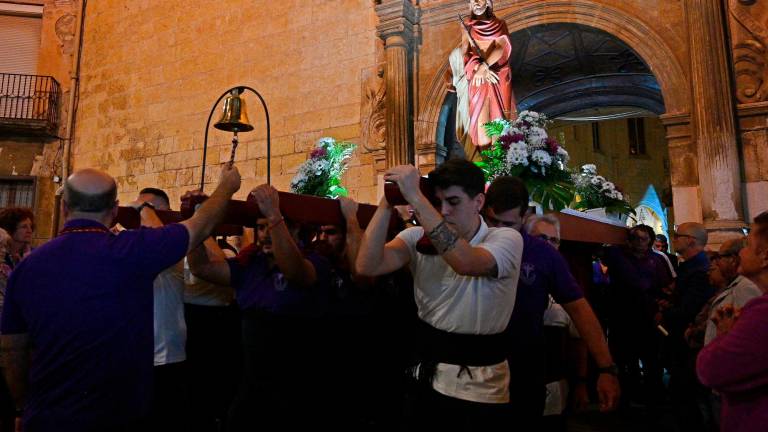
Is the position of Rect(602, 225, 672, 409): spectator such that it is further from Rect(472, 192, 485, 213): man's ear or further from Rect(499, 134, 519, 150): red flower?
Rect(472, 192, 485, 213): man's ear

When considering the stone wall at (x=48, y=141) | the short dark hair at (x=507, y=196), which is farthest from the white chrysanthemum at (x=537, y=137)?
the stone wall at (x=48, y=141)

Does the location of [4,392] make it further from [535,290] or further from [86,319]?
[535,290]

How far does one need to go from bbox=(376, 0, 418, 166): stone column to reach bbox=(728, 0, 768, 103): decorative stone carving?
11.6ft

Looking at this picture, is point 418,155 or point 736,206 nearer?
point 736,206

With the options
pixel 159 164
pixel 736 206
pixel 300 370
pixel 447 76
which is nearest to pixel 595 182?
pixel 736 206

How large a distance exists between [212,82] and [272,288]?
7.63 metres

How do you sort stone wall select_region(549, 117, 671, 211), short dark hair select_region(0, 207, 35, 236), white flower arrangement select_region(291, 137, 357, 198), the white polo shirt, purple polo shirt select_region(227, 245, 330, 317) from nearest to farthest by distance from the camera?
the white polo shirt < purple polo shirt select_region(227, 245, 330, 317) < short dark hair select_region(0, 207, 35, 236) < white flower arrangement select_region(291, 137, 357, 198) < stone wall select_region(549, 117, 671, 211)

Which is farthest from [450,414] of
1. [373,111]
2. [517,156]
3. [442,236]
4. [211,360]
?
[373,111]

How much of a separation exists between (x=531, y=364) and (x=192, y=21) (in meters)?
9.26

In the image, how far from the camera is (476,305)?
5.42ft

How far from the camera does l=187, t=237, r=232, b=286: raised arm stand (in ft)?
7.58

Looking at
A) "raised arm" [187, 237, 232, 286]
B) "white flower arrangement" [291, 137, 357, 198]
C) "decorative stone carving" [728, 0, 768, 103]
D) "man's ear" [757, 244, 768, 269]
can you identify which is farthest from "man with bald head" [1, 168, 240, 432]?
"decorative stone carving" [728, 0, 768, 103]

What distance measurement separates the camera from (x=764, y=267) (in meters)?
1.60

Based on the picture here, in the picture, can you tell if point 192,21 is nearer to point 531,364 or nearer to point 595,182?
point 595,182
